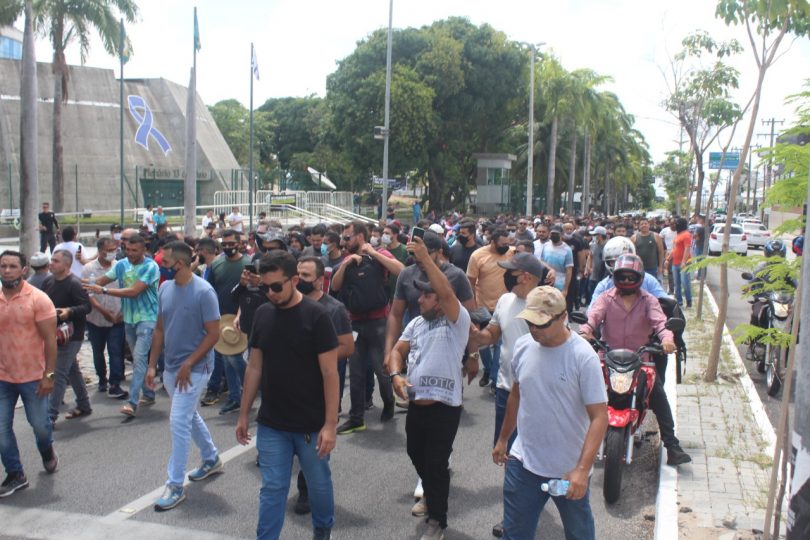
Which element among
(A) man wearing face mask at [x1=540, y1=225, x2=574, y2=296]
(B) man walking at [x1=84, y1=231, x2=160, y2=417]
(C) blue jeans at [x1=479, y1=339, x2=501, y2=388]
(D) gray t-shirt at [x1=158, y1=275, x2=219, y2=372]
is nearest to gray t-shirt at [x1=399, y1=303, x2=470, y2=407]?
(D) gray t-shirt at [x1=158, y1=275, x2=219, y2=372]

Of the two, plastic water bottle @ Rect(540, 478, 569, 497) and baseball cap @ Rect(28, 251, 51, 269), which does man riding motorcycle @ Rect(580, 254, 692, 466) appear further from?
baseball cap @ Rect(28, 251, 51, 269)

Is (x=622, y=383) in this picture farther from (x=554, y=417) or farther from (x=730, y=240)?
(x=730, y=240)

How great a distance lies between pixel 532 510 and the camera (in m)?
3.89

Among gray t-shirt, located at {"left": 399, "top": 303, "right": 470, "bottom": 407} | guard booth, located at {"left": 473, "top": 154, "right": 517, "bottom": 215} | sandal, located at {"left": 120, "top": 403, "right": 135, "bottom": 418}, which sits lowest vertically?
sandal, located at {"left": 120, "top": 403, "right": 135, "bottom": 418}

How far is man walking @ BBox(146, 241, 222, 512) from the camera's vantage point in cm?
581

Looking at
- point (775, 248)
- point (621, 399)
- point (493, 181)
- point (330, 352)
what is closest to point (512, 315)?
point (621, 399)

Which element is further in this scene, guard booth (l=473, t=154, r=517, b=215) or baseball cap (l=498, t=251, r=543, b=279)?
guard booth (l=473, t=154, r=517, b=215)

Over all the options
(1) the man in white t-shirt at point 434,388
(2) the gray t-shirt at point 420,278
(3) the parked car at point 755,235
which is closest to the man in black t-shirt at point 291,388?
(1) the man in white t-shirt at point 434,388

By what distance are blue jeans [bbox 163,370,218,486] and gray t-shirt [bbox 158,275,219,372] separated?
97mm

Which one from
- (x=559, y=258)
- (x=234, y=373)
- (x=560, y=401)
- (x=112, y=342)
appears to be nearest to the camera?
(x=560, y=401)

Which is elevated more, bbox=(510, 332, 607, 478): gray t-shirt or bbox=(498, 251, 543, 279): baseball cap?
bbox=(498, 251, 543, 279): baseball cap

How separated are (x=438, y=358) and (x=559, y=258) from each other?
6993 mm

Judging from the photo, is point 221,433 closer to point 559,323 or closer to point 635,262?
point 635,262

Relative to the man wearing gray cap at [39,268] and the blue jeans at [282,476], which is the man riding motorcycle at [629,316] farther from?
the man wearing gray cap at [39,268]
